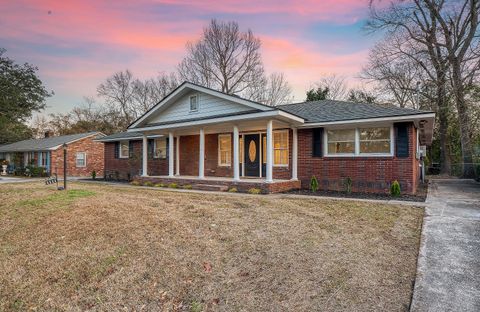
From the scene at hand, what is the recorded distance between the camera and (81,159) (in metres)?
25.8

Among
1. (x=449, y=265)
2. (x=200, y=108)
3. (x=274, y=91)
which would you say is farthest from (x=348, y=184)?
(x=274, y=91)

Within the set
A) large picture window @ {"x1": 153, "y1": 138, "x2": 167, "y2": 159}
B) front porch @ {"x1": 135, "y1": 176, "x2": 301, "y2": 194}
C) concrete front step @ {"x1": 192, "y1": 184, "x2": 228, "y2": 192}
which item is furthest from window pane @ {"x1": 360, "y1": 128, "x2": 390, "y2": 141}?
large picture window @ {"x1": 153, "y1": 138, "x2": 167, "y2": 159}

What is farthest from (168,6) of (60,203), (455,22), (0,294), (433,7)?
(455,22)

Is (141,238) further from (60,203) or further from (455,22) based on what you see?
(455,22)

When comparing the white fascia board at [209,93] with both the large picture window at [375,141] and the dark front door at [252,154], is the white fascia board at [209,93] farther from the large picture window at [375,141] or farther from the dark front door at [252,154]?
the large picture window at [375,141]

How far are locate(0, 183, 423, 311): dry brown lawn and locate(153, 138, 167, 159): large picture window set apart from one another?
9.84 metres

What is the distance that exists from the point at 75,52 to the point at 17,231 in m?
11.0

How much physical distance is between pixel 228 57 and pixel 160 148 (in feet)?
50.8

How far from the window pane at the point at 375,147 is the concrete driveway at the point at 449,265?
3.94 metres

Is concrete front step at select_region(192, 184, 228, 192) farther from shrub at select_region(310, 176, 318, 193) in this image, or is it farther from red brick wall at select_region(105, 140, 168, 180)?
red brick wall at select_region(105, 140, 168, 180)

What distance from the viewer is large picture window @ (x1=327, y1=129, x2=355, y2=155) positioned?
11039 mm

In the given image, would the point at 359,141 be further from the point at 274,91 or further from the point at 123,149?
the point at 274,91

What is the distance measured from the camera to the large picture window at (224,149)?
14305 mm

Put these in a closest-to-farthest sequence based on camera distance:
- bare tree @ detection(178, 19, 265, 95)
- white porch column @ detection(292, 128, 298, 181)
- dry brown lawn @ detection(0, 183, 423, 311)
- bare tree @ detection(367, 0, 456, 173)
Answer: dry brown lawn @ detection(0, 183, 423, 311), white porch column @ detection(292, 128, 298, 181), bare tree @ detection(367, 0, 456, 173), bare tree @ detection(178, 19, 265, 95)
